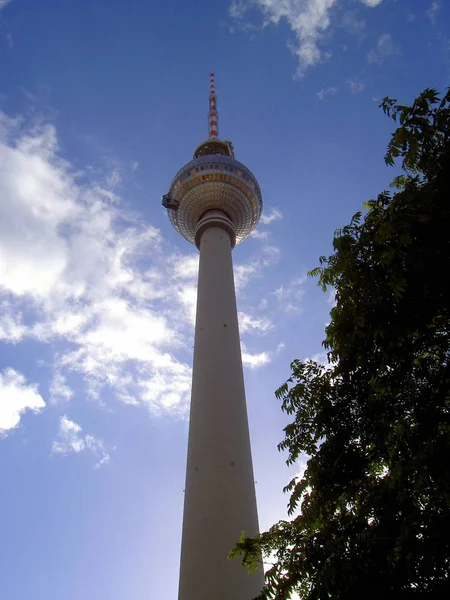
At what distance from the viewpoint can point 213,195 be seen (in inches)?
1489

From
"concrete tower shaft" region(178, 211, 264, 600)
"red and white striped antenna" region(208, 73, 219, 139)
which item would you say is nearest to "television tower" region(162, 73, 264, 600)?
"concrete tower shaft" region(178, 211, 264, 600)

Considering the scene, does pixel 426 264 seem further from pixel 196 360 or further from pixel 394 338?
pixel 196 360

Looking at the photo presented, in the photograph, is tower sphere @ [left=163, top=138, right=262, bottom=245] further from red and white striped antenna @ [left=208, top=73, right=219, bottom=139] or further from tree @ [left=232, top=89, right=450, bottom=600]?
tree @ [left=232, top=89, right=450, bottom=600]

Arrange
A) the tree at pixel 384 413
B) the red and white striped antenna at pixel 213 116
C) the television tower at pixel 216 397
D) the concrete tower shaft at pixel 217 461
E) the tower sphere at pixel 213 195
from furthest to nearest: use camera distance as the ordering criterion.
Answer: the red and white striped antenna at pixel 213 116
the tower sphere at pixel 213 195
the television tower at pixel 216 397
the concrete tower shaft at pixel 217 461
the tree at pixel 384 413

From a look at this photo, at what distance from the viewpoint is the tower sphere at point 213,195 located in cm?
3794

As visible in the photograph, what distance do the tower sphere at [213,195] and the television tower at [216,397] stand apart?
0.27 ft

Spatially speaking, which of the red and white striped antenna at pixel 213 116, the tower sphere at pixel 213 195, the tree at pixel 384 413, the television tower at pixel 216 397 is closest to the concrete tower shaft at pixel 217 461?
the television tower at pixel 216 397

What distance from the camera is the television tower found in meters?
18.5

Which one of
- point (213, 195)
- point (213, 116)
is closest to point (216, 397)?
point (213, 195)

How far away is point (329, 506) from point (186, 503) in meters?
14.2

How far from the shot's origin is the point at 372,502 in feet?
23.4

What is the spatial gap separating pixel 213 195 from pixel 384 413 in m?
31.7

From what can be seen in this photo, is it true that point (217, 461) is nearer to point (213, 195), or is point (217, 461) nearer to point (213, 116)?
point (213, 195)

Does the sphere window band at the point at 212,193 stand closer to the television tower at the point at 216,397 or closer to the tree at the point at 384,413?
the television tower at the point at 216,397
